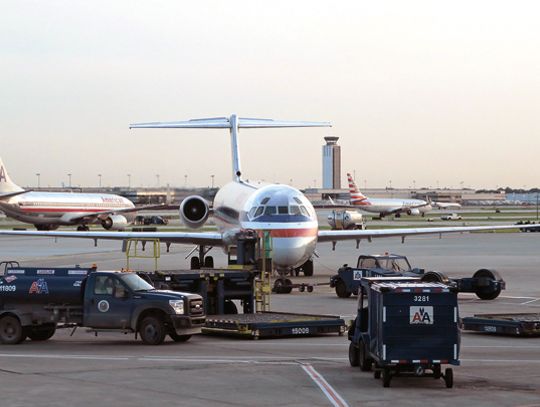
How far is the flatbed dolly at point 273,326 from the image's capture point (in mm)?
23669

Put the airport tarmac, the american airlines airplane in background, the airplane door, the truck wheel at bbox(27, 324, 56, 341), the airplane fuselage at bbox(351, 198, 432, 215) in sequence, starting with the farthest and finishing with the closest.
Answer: the airplane fuselage at bbox(351, 198, 432, 215)
the american airlines airplane in background
the truck wheel at bbox(27, 324, 56, 341)
the airplane door
the airport tarmac

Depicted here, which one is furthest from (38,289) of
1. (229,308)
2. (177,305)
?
(229,308)

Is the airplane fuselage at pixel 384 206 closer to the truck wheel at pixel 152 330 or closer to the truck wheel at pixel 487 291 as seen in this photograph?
the truck wheel at pixel 487 291

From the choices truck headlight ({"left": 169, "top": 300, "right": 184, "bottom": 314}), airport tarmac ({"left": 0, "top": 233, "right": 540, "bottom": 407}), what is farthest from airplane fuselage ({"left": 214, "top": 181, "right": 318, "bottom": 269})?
truck headlight ({"left": 169, "top": 300, "right": 184, "bottom": 314})

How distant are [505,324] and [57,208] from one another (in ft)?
266

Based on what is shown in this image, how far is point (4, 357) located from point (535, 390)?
10.3 m

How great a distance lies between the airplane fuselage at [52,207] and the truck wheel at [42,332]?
249 feet

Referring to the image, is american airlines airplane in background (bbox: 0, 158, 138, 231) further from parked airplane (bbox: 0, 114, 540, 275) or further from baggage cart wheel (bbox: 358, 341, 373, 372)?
baggage cart wheel (bbox: 358, 341, 373, 372)

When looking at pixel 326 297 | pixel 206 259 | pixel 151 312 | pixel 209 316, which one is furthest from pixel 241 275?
pixel 206 259

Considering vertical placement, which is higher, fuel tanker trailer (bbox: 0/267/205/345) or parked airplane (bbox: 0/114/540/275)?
parked airplane (bbox: 0/114/540/275)

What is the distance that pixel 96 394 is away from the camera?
1577 cm

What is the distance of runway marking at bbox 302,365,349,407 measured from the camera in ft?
49.9

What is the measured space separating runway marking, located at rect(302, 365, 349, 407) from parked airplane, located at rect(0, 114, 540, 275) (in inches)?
499

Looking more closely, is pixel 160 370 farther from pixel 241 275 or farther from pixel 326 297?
pixel 326 297
